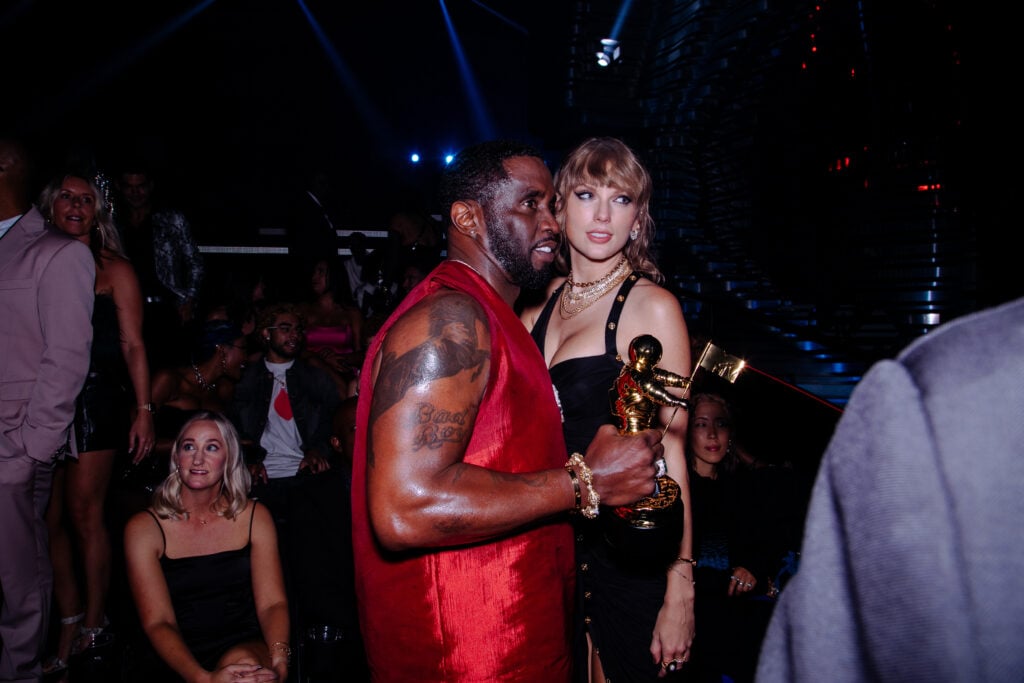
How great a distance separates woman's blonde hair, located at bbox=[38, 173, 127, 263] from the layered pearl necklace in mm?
3012

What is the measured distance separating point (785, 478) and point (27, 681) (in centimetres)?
480

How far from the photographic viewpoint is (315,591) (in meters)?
3.96

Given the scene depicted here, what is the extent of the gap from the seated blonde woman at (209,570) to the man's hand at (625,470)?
241cm

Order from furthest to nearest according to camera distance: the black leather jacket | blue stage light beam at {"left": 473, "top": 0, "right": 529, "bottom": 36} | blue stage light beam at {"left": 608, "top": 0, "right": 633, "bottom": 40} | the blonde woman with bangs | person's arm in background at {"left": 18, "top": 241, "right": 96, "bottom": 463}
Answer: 1. blue stage light beam at {"left": 473, "top": 0, "right": 529, "bottom": 36}
2. blue stage light beam at {"left": 608, "top": 0, "right": 633, "bottom": 40}
3. the black leather jacket
4. person's arm in background at {"left": 18, "top": 241, "right": 96, "bottom": 463}
5. the blonde woman with bangs

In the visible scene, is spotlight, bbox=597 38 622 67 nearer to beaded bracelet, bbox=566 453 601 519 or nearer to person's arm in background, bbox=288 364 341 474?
person's arm in background, bbox=288 364 341 474

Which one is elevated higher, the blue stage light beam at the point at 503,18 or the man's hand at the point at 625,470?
the blue stage light beam at the point at 503,18

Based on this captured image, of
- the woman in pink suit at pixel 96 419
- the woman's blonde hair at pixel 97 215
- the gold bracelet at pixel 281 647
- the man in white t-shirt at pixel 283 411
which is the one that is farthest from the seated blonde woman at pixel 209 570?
the woman's blonde hair at pixel 97 215

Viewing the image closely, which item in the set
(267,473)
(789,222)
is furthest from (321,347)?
(789,222)

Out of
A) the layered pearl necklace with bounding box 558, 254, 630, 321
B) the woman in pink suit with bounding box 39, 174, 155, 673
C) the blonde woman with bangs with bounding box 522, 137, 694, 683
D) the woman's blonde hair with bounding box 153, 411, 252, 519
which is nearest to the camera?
the blonde woman with bangs with bounding box 522, 137, 694, 683

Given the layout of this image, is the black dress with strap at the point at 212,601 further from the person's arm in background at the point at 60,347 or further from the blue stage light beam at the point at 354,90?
the blue stage light beam at the point at 354,90

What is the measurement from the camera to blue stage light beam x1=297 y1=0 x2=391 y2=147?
12.3 meters

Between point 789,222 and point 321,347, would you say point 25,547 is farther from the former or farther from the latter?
point 789,222

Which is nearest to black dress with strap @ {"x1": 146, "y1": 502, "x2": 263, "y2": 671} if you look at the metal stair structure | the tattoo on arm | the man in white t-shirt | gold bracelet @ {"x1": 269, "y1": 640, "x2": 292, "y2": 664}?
gold bracelet @ {"x1": 269, "y1": 640, "x2": 292, "y2": 664}

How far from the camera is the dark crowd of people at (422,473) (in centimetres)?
153
